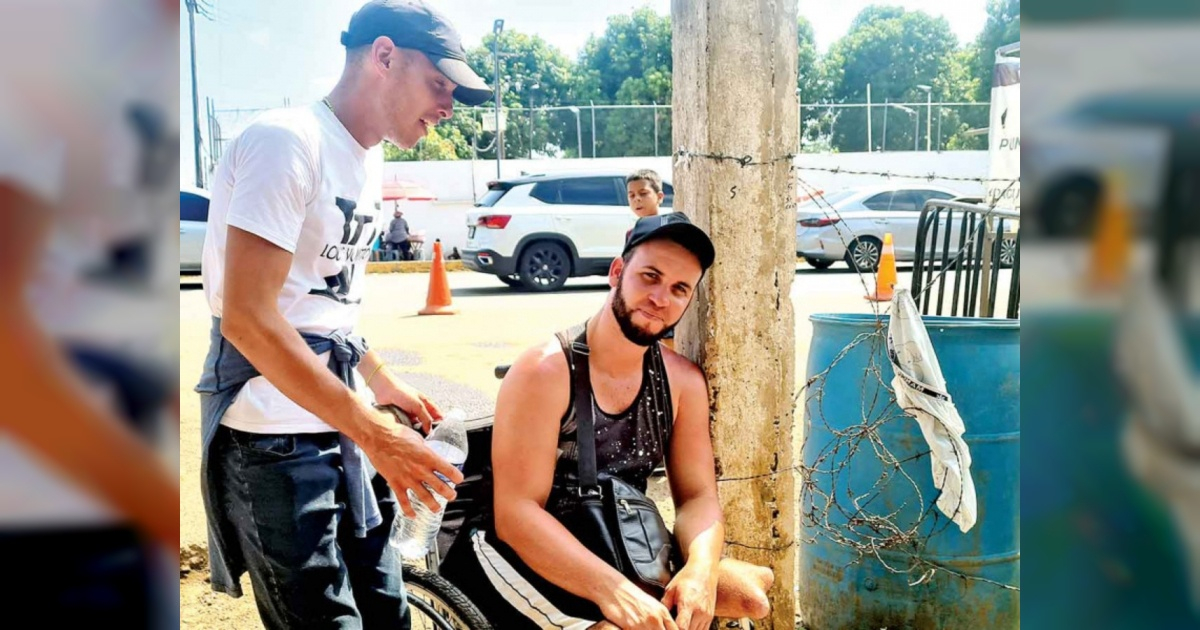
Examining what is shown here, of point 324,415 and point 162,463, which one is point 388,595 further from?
point 162,463

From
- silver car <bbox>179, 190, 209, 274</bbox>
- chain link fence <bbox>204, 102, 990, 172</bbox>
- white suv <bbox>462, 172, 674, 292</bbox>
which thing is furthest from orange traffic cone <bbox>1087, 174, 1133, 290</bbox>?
chain link fence <bbox>204, 102, 990, 172</bbox>

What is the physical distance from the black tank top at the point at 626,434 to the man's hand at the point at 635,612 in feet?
0.93

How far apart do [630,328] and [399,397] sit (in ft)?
2.17

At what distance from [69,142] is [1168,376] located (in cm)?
100

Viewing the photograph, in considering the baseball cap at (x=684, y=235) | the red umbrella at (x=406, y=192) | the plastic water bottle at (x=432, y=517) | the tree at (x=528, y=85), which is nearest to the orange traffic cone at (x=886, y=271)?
the tree at (x=528, y=85)

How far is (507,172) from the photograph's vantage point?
24.2 meters


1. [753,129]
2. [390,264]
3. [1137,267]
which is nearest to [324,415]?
[753,129]

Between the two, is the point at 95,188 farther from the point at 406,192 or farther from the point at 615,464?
the point at 406,192

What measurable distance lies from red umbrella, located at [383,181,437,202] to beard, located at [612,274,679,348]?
1886 centimetres

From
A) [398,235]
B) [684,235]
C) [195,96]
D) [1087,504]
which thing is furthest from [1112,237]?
[398,235]

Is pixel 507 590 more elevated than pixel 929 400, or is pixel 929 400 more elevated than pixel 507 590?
pixel 929 400

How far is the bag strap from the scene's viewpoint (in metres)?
Answer: 2.44

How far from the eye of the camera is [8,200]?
78cm

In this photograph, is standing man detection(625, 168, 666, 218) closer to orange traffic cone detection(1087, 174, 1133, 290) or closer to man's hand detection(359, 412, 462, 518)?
man's hand detection(359, 412, 462, 518)
